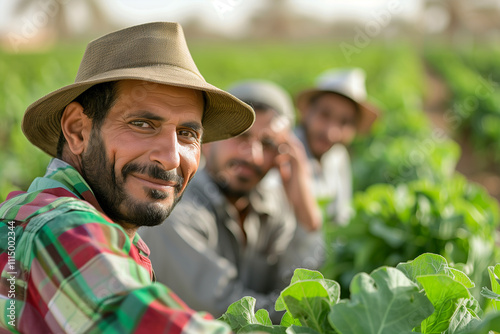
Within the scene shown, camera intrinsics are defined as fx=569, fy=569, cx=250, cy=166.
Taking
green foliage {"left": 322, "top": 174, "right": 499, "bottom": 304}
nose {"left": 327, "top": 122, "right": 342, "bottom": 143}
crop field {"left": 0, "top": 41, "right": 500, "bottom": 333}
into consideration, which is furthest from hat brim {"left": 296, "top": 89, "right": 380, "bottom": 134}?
green foliage {"left": 322, "top": 174, "right": 499, "bottom": 304}

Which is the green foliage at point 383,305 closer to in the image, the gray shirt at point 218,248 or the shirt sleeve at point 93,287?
the shirt sleeve at point 93,287

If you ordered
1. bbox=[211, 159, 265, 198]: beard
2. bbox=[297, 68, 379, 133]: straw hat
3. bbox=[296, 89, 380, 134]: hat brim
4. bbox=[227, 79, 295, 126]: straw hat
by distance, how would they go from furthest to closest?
1. bbox=[296, 89, 380, 134]: hat brim
2. bbox=[297, 68, 379, 133]: straw hat
3. bbox=[227, 79, 295, 126]: straw hat
4. bbox=[211, 159, 265, 198]: beard

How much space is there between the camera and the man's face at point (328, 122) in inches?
188

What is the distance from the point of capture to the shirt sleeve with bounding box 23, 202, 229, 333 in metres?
0.93

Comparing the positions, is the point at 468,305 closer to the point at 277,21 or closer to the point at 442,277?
the point at 442,277

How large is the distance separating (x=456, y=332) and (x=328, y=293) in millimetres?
305

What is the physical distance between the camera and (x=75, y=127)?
4.78 feet

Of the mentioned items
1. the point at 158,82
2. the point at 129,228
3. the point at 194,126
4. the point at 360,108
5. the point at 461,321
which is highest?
the point at 158,82

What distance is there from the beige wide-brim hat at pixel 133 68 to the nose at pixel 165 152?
132 millimetres

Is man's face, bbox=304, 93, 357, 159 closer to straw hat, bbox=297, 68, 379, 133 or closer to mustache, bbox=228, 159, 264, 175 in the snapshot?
straw hat, bbox=297, 68, 379, 133

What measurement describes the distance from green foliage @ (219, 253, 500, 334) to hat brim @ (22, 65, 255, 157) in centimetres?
54

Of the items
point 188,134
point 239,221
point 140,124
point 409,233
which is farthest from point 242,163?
point 140,124

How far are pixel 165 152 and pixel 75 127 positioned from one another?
283mm

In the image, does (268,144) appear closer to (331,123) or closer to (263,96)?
(263,96)
